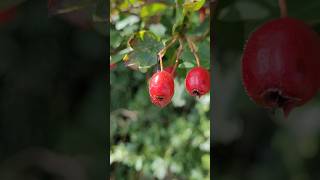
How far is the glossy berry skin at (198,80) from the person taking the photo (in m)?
0.88

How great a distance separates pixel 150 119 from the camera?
155 centimetres

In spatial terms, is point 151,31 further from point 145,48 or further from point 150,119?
point 150,119

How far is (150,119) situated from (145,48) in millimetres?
667

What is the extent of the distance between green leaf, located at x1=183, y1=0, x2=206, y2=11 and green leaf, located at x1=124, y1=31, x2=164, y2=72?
0.28 ft

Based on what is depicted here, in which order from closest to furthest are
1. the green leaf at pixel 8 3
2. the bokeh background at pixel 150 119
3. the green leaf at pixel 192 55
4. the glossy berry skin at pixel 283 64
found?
1. the glossy berry skin at pixel 283 64
2. the green leaf at pixel 8 3
3. the green leaf at pixel 192 55
4. the bokeh background at pixel 150 119

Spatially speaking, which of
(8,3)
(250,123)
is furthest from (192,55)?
(8,3)

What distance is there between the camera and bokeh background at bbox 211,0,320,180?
73 cm

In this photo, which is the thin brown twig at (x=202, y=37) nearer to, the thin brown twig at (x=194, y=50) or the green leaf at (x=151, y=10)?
the thin brown twig at (x=194, y=50)

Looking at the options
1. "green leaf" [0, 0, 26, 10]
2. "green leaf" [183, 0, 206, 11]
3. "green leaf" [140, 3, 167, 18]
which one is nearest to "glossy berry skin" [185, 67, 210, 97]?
"green leaf" [183, 0, 206, 11]

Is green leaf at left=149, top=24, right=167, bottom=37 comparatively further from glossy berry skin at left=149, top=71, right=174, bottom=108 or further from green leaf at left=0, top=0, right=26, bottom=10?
green leaf at left=0, top=0, right=26, bottom=10

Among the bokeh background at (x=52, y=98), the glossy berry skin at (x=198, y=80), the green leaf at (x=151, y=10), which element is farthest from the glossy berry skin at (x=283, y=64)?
the green leaf at (x=151, y=10)

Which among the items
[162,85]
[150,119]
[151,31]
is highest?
[151,31]

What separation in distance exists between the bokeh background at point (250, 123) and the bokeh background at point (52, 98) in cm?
21

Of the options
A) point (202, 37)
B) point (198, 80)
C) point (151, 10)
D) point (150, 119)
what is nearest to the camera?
point (198, 80)
